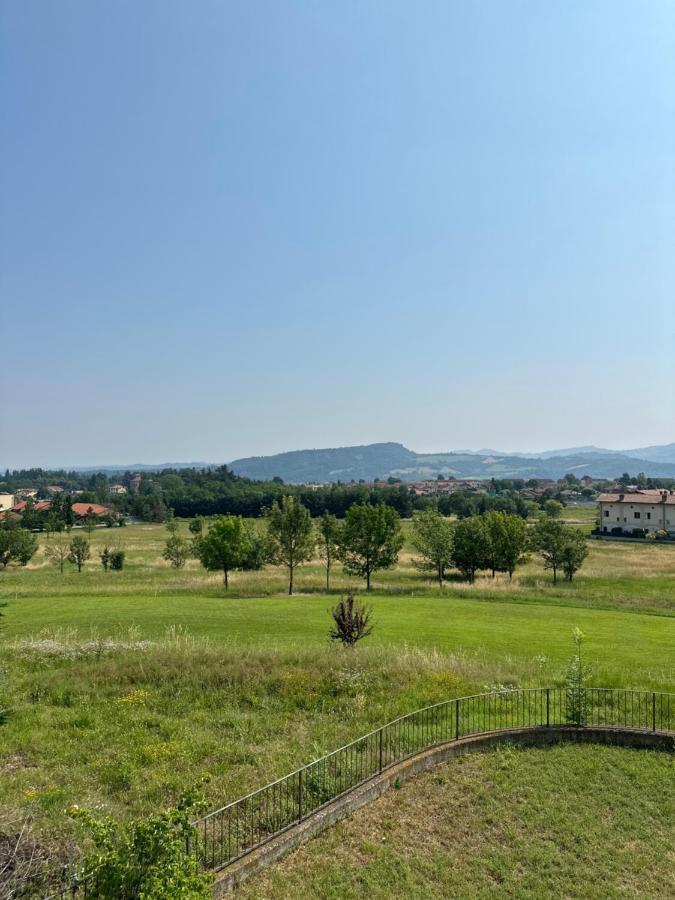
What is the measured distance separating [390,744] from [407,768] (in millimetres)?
1129

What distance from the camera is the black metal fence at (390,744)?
9.94m

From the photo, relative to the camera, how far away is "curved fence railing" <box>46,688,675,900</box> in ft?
32.0

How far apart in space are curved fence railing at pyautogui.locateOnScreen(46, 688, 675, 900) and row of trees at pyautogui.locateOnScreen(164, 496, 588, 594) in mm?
29400

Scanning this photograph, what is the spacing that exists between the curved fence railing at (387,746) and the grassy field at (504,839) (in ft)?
2.43

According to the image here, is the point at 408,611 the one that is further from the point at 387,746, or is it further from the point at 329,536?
the point at 387,746

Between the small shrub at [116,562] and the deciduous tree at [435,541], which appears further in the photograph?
the small shrub at [116,562]

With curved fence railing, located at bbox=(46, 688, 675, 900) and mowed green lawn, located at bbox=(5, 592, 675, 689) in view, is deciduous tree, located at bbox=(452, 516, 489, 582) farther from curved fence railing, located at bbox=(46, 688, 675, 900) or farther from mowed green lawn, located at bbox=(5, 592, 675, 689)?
curved fence railing, located at bbox=(46, 688, 675, 900)

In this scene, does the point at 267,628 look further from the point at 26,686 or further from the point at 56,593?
the point at 56,593

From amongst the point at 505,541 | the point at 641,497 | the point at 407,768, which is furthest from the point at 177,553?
the point at 641,497

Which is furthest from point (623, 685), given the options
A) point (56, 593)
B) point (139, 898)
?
point (56, 593)

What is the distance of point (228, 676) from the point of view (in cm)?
1850

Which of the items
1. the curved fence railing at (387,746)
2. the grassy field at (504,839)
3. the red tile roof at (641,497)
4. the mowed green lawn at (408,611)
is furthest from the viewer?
the red tile roof at (641,497)

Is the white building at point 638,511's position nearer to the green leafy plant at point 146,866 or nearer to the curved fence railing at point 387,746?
the curved fence railing at point 387,746

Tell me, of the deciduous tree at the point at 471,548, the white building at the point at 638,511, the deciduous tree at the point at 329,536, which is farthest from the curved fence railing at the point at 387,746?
the white building at the point at 638,511
